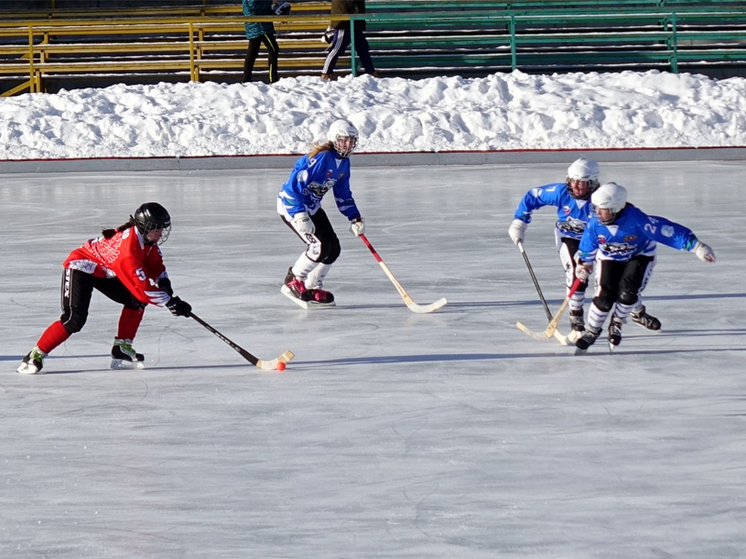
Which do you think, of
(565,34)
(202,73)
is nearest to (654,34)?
(565,34)

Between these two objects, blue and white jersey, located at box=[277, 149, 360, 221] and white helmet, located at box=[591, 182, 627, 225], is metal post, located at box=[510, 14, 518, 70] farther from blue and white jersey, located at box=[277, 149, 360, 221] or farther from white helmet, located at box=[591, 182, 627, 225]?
white helmet, located at box=[591, 182, 627, 225]

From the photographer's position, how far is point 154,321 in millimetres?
6262

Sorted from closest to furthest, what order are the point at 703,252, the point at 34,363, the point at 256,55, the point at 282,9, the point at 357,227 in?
the point at 703,252, the point at 34,363, the point at 357,227, the point at 256,55, the point at 282,9

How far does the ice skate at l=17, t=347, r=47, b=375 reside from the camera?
512 cm

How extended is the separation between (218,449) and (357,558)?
1.08 metres

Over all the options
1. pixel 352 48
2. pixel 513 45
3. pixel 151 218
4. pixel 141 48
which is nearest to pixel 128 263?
pixel 151 218

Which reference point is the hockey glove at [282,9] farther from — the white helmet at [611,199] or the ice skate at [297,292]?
the white helmet at [611,199]

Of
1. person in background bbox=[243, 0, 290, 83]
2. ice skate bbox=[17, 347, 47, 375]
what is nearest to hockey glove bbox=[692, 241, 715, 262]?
ice skate bbox=[17, 347, 47, 375]

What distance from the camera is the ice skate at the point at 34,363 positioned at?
5.12 meters

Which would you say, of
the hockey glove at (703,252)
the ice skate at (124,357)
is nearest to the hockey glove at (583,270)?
the hockey glove at (703,252)

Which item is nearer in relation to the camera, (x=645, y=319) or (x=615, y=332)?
(x=615, y=332)

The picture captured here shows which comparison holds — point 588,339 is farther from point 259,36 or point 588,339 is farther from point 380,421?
point 259,36

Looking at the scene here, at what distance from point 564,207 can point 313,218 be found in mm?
1582

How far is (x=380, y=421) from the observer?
4293mm
